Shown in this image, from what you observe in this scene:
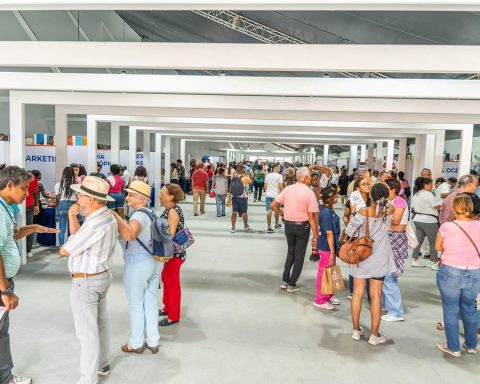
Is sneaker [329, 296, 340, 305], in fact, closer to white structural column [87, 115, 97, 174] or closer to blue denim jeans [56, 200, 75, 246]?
blue denim jeans [56, 200, 75, 246]

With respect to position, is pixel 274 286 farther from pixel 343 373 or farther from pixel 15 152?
pixel 15 152

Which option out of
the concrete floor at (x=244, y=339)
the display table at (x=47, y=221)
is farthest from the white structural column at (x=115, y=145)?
the concrete floor at (x=244, y=339)

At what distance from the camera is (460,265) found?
11.3ft

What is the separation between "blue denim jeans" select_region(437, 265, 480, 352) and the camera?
11.4 ft

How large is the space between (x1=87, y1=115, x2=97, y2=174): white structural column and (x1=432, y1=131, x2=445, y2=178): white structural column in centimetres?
779

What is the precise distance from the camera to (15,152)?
20.3ft

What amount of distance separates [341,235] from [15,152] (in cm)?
471

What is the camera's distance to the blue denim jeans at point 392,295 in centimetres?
A: 441

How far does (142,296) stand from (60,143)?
610 centimetres

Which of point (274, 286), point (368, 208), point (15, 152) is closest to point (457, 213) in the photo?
point (368, 208)

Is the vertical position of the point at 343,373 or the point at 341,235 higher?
the point at 341,235

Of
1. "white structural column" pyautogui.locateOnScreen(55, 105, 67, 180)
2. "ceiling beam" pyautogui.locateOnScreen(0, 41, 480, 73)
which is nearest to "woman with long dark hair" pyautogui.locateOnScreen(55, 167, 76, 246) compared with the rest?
"white structural column" pyautogui.locateOnScreen(55, 105, 67, 180)

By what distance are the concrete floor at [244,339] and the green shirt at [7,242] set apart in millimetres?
914

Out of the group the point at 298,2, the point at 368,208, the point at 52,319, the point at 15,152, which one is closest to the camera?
the point at 298,2
